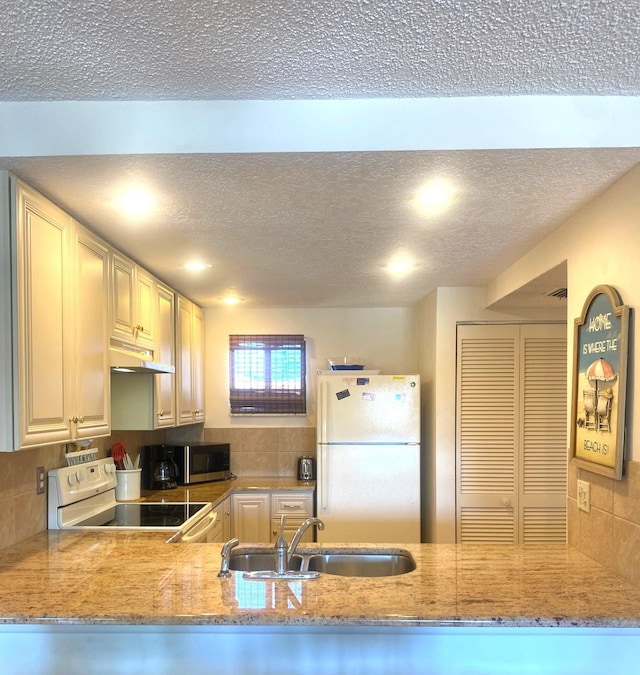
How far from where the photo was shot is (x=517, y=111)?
1543 millimetres

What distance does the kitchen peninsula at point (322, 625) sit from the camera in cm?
152

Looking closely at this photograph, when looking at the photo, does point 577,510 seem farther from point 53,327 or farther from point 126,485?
point 126,485

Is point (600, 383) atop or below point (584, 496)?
atop

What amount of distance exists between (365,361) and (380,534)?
143cm

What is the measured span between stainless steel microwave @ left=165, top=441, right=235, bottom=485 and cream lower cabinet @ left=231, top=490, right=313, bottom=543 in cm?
33

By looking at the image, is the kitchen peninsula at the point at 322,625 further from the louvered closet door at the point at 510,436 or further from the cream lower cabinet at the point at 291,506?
the cream lower cabinet at the point at 291,506

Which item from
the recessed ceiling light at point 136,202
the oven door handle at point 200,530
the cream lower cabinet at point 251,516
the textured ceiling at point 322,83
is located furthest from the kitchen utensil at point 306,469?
the recessed ceiling light at point 136,202

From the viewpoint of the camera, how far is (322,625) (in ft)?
5.14

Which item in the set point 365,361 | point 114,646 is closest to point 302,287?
point 365,361

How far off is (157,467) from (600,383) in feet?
9.85

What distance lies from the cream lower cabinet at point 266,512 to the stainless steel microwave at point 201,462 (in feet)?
1.07

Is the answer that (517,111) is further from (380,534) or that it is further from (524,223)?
(380,534)

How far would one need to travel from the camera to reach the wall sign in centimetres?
172

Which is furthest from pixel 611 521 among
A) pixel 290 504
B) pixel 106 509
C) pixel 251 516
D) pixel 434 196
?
pixel 251 516
